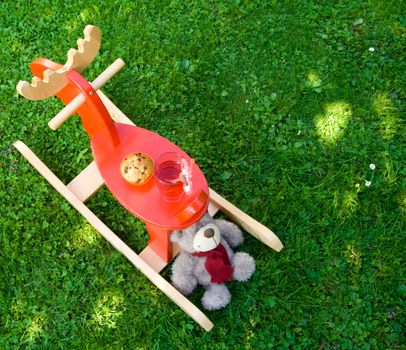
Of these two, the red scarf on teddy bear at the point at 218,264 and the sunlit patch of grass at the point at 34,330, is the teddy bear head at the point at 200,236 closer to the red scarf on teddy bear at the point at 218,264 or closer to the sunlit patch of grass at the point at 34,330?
the red scarf on teddy bear at the point at 218,264

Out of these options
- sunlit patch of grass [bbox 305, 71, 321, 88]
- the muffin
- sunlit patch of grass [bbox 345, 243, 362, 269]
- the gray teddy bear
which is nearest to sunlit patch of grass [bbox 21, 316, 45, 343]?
the gray teddy bear

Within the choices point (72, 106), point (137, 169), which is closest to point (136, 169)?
point (137, 169)

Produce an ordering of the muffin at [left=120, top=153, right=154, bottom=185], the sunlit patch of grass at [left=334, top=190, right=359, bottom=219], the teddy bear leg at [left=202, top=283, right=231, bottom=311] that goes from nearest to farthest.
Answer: the muffin at [left=120, top=153, right=154, bottom=185] → the teddy bear leg at [left=202, top=283, right=231, bottom=311] → the sunlit patch of grass at [left=334, top=190, right=359, bottom=219]

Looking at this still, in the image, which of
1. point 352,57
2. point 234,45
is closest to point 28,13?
point 234,45

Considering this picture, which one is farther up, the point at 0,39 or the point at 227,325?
the point at 0,39

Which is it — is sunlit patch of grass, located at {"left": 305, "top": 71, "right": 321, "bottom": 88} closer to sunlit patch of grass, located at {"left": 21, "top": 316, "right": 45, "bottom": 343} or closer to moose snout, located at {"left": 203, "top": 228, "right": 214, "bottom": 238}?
moose snout, located at {"left": 203, "top": 228, "right": 214, "bottom": 238}

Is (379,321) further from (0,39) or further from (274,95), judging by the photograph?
(0,39)

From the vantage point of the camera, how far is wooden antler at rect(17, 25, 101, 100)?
200 cm

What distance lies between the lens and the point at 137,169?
2.27 metres

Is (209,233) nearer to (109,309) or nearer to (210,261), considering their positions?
(210,261)

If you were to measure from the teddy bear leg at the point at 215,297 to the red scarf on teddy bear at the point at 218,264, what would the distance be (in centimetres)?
6

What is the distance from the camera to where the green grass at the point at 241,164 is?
2607 mm

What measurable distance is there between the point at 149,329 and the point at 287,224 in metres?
0.99

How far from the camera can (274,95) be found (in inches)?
128
